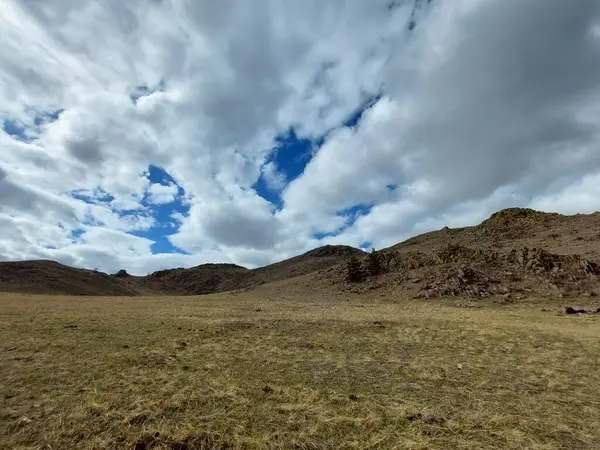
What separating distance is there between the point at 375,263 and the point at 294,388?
3356cm

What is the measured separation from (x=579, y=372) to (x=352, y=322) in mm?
9697

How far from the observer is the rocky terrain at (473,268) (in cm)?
2919

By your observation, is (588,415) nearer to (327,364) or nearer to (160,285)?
(327,364)

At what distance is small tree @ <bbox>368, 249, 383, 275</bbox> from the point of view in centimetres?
4075

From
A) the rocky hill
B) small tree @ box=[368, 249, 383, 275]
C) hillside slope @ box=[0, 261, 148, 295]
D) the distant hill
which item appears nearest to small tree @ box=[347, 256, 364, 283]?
the rocky hill

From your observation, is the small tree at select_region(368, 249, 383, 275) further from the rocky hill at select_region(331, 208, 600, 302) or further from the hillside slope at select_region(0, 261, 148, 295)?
the hillside slope at select_region(0, 261, 148, 295)

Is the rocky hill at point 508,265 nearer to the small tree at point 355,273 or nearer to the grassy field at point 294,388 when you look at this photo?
the small tree at point 355,273

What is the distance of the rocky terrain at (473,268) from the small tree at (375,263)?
0.13 metres

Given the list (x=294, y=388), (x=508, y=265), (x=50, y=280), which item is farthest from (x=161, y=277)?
(x=294, y=388)

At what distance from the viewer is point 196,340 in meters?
14.2

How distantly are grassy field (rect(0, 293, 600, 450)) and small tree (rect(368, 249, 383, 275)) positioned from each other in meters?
24.0

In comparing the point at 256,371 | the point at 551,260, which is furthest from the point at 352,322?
the point at 551,260

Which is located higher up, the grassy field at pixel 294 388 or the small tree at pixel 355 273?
the small tree at pixel 355 273

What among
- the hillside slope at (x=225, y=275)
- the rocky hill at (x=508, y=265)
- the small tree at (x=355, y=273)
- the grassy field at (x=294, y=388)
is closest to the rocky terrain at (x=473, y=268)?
the rocky hill at (x=508, y=265)
